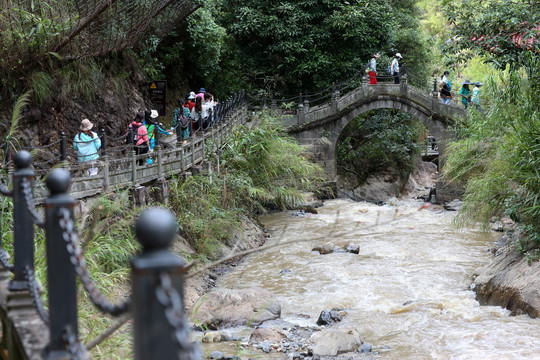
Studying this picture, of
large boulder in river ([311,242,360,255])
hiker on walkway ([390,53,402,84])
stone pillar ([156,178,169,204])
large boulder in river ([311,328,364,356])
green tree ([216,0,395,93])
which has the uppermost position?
green tree ([216,0,395,93])

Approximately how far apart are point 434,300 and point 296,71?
51.9ft

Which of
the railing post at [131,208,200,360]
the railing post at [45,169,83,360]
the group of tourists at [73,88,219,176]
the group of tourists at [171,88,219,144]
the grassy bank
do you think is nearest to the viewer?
the railing post at [131,208,200,360]

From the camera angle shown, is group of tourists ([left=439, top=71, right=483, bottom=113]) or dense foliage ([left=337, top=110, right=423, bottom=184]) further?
dense foliage ([left=337, top=110, right=423, bottom=184])

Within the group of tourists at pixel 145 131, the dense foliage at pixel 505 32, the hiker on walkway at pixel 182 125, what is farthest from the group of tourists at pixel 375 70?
the dense foliage at pixel 505 32

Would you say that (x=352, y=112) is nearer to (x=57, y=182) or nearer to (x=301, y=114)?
(x=301, y=114)

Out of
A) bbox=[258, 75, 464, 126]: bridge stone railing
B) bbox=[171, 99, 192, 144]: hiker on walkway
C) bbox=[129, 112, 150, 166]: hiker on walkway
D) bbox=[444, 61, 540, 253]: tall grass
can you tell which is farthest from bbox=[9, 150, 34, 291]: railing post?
bbox=[258, 75, 464, 126]: bridge stone railing

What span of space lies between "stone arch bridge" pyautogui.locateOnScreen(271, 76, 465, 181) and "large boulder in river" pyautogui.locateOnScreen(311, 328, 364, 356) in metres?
15.1

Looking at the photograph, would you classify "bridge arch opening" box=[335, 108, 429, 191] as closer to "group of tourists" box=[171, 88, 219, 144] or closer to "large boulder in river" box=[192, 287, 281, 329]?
"group of tourists" box=[171, 88, 219, 144]

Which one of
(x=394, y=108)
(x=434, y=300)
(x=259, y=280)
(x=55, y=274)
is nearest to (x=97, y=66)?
(x=259, y=280)

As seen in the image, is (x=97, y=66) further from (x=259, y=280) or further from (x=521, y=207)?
(x=521, y=207)

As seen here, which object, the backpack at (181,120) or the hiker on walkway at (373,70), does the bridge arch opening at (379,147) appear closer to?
the hiker on walkway at (373,70)

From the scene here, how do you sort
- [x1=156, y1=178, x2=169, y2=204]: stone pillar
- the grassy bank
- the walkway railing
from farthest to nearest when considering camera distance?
[x1=156, y1=178, x2=169, y2=204]: stone pillar → the walkway railing → the grassy bank

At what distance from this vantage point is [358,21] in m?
23.6

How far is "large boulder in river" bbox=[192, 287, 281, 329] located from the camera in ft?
28.9
